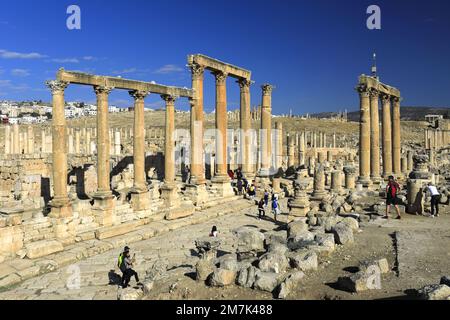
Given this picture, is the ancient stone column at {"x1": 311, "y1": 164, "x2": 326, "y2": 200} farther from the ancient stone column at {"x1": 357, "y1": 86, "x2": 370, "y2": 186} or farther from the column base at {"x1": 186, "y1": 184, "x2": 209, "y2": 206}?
the column base at {"x1": 186, "y1": 184, "x2": 209, "y2": 206}

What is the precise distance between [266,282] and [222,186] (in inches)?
555

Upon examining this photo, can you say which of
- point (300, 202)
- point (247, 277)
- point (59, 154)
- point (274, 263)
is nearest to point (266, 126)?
point (300, 202)

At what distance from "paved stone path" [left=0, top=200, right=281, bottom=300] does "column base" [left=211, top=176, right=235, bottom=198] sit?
4.45 metres

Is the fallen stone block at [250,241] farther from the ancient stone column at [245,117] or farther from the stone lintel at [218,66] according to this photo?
the ancient stone column at [245,117]

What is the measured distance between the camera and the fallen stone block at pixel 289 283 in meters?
6.90

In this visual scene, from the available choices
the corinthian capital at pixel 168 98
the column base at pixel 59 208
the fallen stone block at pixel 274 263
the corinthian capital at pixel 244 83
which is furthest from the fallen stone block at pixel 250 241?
the corinthian capital at pixel 244 83

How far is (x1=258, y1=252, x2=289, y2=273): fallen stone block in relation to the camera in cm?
821

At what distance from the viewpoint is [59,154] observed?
48.1 feet

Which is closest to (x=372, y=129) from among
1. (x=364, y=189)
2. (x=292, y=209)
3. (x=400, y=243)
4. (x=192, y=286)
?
(x=364, y=189)

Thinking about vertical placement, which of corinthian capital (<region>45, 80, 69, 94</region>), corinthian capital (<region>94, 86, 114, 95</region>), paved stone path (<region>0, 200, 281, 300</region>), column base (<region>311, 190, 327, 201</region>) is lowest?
paved stone path (<region>0, 200, 281, 300</region>)

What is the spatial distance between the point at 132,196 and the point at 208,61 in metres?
8.23

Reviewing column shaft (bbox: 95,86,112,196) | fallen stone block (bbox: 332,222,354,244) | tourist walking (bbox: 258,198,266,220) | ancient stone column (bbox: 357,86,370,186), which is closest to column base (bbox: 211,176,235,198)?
tourist walking (bbox: 258,198,266,220)

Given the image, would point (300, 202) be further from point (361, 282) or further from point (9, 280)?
point (9, 280)

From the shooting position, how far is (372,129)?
22953 millimetres
